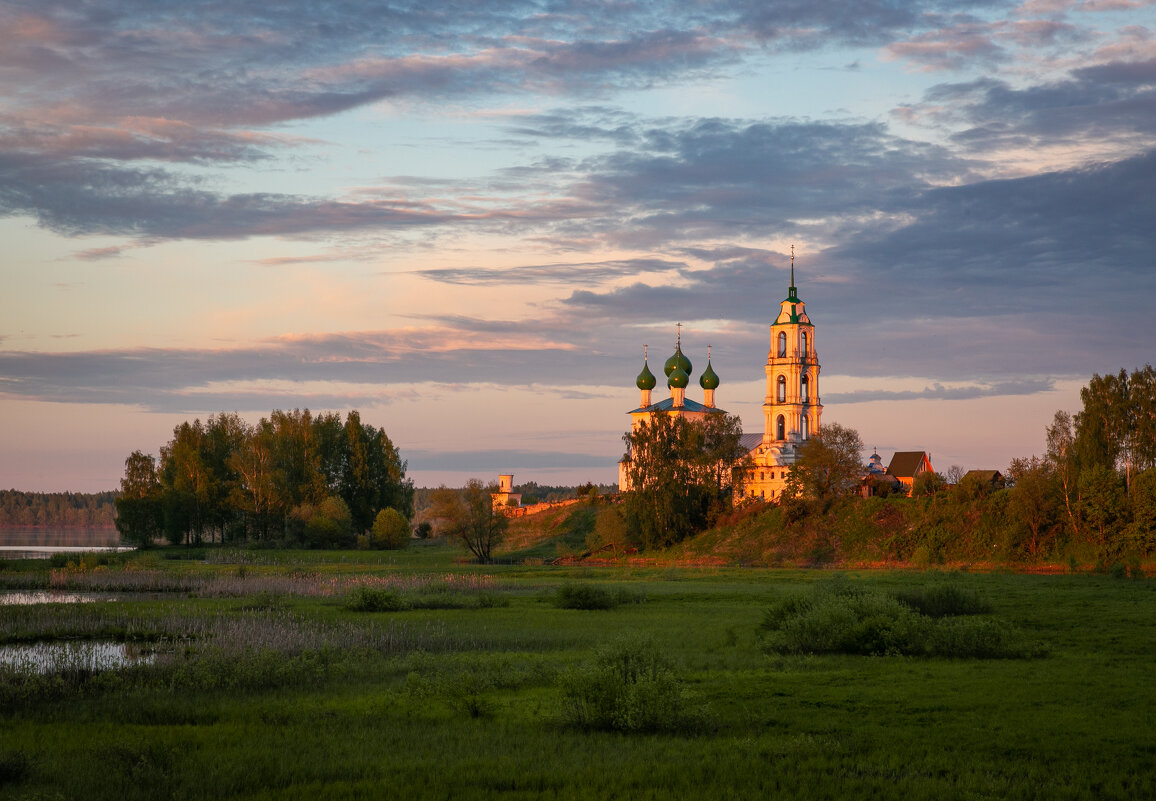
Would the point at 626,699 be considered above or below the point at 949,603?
above

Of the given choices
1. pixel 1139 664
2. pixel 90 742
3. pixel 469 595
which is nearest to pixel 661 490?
pixel 469 595

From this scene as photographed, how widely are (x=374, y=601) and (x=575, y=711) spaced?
21031 millimetres

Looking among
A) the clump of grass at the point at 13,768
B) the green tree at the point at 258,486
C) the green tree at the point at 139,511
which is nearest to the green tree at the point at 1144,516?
the clump of grass at the point at 13,768

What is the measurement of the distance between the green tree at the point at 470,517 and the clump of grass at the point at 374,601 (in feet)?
130

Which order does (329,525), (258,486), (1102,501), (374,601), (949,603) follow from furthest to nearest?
1. (258,486)
2. (329,525)
3. (1102,501)
4. (374,601)
5. (949,603)

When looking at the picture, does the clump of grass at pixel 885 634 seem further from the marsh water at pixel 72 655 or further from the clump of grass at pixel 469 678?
the marsh water at pixel 72 655

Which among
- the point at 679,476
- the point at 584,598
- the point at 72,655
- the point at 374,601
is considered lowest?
the point at 584,598

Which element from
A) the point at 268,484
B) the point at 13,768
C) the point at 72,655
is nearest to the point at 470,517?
the point at 268,484

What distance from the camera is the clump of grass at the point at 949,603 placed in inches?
1319

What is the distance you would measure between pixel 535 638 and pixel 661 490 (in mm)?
52424

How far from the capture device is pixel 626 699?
1795 cm

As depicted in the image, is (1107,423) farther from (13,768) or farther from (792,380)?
(13,768)

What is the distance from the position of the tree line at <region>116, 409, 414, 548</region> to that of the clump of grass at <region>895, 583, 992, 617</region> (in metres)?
63.0

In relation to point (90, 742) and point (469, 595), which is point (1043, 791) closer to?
point (90, 742)
